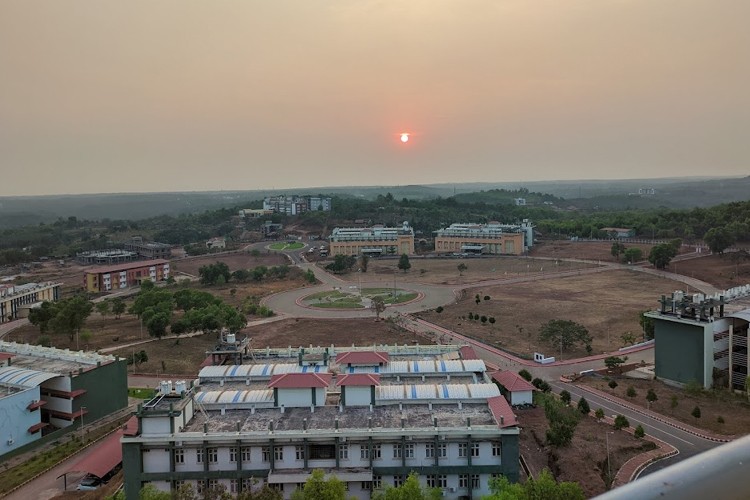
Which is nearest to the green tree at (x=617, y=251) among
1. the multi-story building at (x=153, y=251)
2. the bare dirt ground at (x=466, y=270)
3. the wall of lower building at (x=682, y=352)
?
the bare dirt ground at (x=466, y=270)

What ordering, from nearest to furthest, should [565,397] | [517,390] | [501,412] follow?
[501,412], [517,390], [565,397]

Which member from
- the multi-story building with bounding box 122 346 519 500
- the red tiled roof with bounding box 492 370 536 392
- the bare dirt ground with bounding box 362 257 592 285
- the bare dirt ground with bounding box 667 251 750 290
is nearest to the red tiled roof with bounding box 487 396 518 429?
the multi-story building with bounding box 122 346 519 500

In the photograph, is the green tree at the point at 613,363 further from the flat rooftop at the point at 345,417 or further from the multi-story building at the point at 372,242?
the multi-story building at the point at 372,242

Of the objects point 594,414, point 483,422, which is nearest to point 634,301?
point 594,414

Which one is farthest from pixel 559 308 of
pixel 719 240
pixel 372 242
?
pixel 372 242

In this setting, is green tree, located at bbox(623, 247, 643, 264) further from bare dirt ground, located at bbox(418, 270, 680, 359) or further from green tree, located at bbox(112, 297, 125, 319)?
green tree, located at bbox(112, 297, 125, 319)

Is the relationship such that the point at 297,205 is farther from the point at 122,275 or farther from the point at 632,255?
the point at 632,255

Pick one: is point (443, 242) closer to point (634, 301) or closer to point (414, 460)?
point (634, 301)
